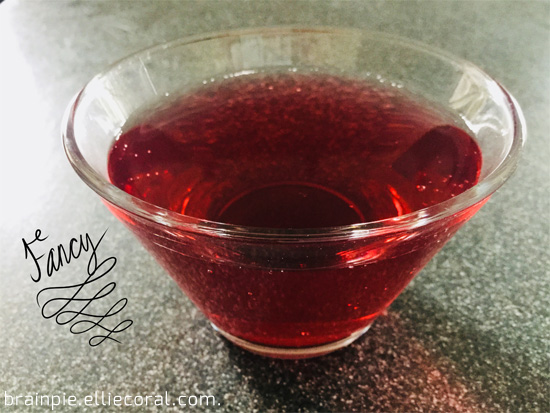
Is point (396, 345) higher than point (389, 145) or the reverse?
the reverse

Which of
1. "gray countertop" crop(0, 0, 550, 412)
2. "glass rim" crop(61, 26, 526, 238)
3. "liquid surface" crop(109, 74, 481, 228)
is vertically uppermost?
"glass rim" crop(61, 26, 526, 238)

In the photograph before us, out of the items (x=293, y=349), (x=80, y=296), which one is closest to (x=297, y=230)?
(x=293, y=349)

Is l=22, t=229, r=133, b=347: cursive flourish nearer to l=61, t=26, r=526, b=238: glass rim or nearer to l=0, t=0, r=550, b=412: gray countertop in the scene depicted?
l=0, t=0, r=550, b=412: gray countertop

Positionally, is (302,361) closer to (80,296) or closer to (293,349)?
(293,349)

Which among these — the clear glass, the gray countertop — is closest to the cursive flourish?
the gray countertop

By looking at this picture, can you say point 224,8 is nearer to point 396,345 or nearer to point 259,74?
point 259,74

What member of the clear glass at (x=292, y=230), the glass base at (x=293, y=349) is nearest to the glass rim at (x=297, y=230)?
the clear glass at (x=292, y=230)

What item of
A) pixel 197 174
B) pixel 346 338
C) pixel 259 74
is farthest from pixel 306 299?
pixel 259 74
